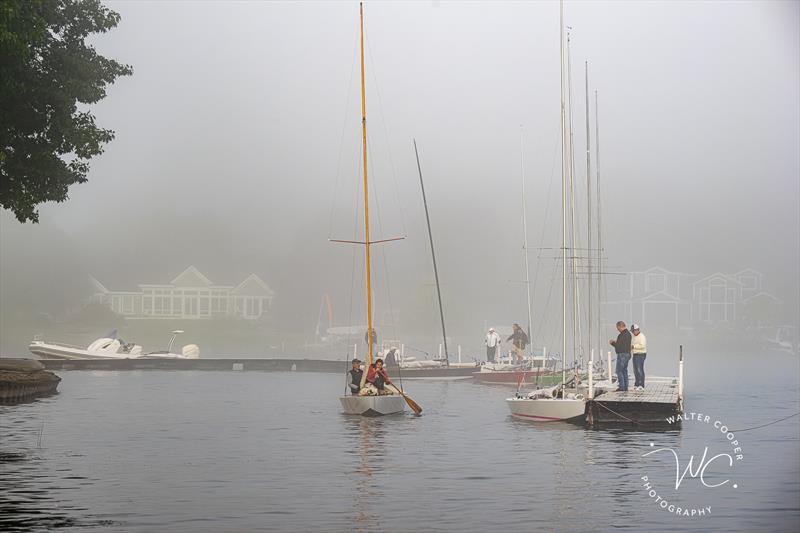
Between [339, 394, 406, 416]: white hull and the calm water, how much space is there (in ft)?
2.28

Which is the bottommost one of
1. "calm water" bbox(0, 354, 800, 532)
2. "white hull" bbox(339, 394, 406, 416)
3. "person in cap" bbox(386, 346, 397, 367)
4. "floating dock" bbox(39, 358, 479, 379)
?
"calm water" bbox(0, 354, 800, 532)

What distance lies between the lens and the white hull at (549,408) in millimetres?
47719

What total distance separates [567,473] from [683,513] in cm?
752

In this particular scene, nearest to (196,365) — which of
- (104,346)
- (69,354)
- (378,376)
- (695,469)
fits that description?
(104,346)

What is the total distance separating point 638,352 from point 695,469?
13998mm

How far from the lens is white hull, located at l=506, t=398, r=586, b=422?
47.7 m

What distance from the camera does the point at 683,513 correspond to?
90.2 ft

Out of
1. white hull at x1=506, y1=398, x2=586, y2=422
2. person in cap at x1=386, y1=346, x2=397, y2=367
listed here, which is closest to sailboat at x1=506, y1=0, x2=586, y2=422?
white hull at x1=506, y1=398, x2=586, y2=422

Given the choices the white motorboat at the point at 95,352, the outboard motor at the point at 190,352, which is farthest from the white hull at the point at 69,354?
the outboard motor at the point at 190,352

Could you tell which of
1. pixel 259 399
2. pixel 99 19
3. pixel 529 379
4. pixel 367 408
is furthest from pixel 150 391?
pixel 99 19

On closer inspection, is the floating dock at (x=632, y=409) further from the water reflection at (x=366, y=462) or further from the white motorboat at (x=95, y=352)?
the white motorboat at (x=95, y=352)

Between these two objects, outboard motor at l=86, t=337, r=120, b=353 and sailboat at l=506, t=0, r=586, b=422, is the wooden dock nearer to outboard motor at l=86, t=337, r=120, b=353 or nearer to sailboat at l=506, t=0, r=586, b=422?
sailboat at l=506, t=0, r=586, b=422

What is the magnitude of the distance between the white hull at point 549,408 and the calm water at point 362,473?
64 cm

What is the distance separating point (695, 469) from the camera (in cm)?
3584
